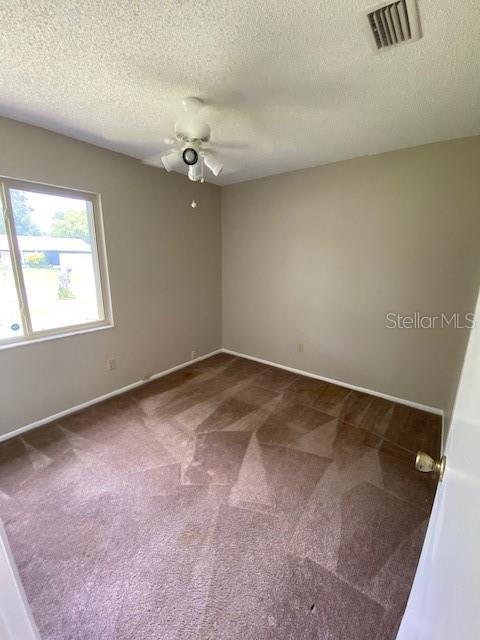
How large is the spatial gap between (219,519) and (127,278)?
2.37 metres

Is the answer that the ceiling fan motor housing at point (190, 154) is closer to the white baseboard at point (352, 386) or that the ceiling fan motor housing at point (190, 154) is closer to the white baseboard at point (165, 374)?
the white baseboard at point (165, 374)

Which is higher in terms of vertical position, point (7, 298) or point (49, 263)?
point (49, 263)

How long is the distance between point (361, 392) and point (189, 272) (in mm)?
2567

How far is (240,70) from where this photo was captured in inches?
57.9

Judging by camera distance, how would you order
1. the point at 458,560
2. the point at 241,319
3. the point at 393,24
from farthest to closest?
the point at 241,319
the point at 393,24
the point at 458,560

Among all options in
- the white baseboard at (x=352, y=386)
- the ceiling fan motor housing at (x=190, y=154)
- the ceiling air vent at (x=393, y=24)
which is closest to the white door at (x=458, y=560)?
the ceiling air vent at (x=393, y=24)

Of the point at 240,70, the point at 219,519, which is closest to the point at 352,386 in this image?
the point at 219,519

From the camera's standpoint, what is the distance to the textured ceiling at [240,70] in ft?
3.77

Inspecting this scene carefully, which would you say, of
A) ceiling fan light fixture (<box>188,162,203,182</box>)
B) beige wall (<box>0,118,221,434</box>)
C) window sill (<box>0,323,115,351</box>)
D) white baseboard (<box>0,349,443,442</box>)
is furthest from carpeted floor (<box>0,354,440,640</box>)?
ceiling fan light fixture (<box>188,162,203,182</box>)

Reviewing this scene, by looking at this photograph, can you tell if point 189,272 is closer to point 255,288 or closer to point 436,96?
point 255,288

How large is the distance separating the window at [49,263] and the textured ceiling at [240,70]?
58 centimetres

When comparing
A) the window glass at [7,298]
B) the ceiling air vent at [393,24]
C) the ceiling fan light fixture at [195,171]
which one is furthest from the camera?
the window glass at [7,298]

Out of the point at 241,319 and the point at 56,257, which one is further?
the point at 241,319

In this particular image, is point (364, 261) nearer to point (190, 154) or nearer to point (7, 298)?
point (190, 154)
